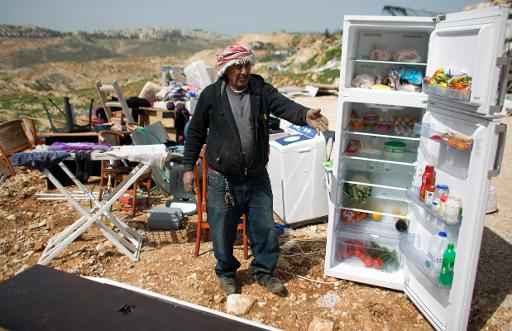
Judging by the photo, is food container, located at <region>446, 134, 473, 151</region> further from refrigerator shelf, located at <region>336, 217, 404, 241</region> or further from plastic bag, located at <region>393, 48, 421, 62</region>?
refrigerator shelf, located at <region>336, 217, 404, 241</region>

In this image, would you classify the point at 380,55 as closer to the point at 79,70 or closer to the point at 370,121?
the point at 370,121

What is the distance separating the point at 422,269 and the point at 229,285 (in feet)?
5.03

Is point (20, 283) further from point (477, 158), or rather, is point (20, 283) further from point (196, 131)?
point (477, 158)

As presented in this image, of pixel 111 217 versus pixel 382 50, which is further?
pixel 111 217

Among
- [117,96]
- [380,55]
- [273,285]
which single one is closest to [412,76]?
[380,55]

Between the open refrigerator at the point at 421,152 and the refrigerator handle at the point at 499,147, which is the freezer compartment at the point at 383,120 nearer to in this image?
the open refrigerator at the point at 421,152

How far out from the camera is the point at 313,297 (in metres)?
3.32

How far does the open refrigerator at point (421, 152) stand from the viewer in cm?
231

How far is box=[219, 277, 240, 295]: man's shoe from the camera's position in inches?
129

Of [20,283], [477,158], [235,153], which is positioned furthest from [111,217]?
[477,158]

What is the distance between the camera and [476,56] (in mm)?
2299

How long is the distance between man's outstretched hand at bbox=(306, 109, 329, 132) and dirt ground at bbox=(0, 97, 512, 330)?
1.49 m

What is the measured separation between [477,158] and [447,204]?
0.39 meters

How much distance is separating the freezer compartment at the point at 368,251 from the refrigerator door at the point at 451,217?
33 centimetres
